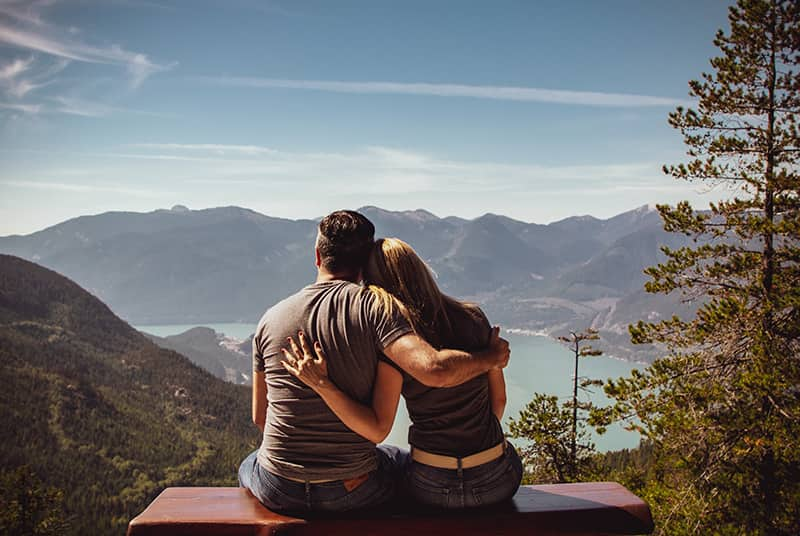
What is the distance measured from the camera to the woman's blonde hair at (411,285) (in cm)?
234

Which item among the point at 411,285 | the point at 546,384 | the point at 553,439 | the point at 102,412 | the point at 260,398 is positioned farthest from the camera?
the point at 546,384

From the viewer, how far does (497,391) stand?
2623 millimetres

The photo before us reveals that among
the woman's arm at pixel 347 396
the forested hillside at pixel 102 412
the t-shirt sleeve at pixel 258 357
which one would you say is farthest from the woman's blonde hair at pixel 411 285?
the forested hillside at pixel 102 412

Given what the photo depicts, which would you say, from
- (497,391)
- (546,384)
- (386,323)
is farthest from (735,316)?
(546,384)

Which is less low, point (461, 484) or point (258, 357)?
point (258, 357)

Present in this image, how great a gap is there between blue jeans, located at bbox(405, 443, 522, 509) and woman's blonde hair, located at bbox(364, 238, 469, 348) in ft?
1.77

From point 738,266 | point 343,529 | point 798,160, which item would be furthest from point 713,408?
point 343,529

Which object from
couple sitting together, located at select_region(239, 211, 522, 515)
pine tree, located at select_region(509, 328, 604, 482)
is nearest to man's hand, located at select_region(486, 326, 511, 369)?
couple sitting together, located at select_region(239, 211, 522, 515)

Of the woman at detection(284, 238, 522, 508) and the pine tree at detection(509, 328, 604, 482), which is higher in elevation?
the woman at detection(284, 238, 522, 508)

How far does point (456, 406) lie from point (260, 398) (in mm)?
814

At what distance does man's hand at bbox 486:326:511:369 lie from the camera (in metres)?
2.39

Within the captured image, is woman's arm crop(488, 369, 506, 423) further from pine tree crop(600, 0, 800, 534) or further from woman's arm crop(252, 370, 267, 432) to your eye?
pine tree crop(600, 0, 800, 534)

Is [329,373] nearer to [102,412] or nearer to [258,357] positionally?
[258,357]

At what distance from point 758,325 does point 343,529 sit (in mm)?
7228
